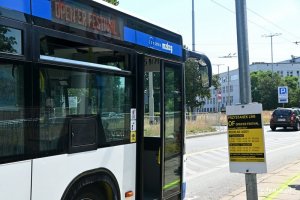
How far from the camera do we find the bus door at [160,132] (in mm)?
6645

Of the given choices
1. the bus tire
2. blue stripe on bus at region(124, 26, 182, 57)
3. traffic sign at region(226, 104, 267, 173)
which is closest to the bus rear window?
blue stripe on bus at region(124, 26, 182, 57)

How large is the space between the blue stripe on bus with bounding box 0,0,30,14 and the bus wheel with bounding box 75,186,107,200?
1.93 metres

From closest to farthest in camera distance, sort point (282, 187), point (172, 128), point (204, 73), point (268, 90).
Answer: point (172, 128) → point (204, 73) → point (282, 187) → point (268, 90)

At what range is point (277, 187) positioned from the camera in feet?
30.5

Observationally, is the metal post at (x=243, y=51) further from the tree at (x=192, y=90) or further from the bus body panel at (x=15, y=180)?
the tree at (x=192, y=90)

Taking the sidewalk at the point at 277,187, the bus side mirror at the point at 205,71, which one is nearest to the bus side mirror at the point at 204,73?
the bus side mirror at the point at 205,71

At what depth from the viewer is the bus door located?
6.64 meters

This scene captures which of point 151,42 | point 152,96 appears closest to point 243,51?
point 151,42

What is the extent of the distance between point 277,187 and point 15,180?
6496mm

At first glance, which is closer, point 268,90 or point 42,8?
point 42,8

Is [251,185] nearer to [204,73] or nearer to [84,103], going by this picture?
[84,103]

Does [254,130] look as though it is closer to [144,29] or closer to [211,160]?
[144,29]

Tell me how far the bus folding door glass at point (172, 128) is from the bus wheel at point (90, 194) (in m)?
1.59

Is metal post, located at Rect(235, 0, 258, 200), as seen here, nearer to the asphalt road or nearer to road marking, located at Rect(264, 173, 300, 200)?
road marking, located at Rect(264, 173, 300, 200)
